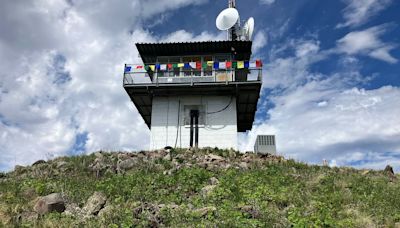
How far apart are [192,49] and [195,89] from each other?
321 centimetres

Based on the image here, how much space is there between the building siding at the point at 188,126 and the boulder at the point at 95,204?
1277 cm

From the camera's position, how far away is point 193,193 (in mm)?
11680

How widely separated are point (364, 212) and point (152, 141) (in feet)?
52.3

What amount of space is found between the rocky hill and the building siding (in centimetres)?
558

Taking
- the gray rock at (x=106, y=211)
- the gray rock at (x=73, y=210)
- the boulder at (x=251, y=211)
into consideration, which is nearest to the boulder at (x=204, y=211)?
the boulder at (x=251, y=211)

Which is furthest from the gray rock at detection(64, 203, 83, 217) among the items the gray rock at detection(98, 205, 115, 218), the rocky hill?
the gray rock at detection(98, 205, 115, 218)

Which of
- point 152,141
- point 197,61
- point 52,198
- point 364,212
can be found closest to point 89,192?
point 52,198

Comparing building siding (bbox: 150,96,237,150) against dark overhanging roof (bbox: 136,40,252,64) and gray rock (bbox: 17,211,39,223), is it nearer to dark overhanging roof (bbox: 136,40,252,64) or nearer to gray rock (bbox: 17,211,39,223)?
dark overhanging roof (bbox: 136,40,252,64)

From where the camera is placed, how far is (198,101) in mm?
23969

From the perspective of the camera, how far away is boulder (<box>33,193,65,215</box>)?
9.66 meters

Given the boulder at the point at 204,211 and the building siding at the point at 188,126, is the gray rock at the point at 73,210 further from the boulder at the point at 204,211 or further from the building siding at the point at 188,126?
the building siding at the point at 188,126

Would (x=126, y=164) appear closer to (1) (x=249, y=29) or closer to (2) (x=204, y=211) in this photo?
(2) (x=204, y=211)

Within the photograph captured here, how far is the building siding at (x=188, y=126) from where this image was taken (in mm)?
23250

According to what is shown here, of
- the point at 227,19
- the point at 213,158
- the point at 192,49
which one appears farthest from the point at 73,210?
the point at 227,19
